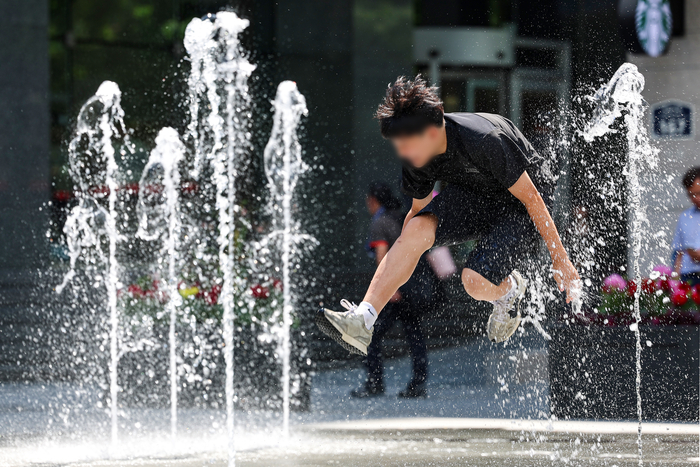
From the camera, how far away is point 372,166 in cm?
1061

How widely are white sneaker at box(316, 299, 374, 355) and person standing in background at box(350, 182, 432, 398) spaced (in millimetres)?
2925

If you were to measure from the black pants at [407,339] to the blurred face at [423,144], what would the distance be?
312cm

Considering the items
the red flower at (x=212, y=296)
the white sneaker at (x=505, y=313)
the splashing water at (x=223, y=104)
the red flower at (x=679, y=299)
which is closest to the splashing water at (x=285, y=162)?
the splashing water at (x=223, y=104)

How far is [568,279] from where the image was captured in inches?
160

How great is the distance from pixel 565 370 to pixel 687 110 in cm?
511

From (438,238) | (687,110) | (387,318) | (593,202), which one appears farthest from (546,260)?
(687,110)

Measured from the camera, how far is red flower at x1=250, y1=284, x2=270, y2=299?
23.3ft

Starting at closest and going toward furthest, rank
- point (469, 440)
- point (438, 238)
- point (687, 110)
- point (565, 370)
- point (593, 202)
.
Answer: point (438, 238)
point (469, 440)
point (565, 370)
point (593, 202)
point (687, 110)

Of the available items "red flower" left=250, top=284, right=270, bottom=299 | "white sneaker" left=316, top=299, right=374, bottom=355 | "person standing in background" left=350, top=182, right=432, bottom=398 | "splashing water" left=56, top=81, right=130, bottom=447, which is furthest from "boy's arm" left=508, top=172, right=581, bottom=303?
"splashing water" left=56, top=81, right=130, bottom=447

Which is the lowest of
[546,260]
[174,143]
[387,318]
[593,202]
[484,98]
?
[387,318]

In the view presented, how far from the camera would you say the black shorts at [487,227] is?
13.8 ft

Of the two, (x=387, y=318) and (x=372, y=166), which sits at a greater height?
(x=372, y=166)

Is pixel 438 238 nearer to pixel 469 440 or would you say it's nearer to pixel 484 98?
pixel 469 440

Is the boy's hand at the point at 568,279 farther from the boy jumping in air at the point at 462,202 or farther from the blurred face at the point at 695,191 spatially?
the blurred face at the point at 695,191
